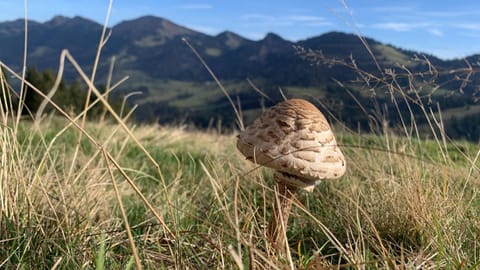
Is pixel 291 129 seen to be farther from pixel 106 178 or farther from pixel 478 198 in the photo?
pixel 106 178

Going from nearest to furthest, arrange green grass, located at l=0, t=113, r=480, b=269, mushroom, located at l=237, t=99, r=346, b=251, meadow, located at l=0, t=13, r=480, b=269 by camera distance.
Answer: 1. meadow, located at l=0, t=13, r=480, b=269
2. green grass, located at l=0, t=113, r=480, b=269
3. mushroom, located at l=237, t=99, r=346, b=251

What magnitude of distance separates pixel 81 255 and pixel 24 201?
71 cm

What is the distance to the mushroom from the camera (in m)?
2.11

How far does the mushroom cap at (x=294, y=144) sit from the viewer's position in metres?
2.11

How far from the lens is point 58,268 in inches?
75.6

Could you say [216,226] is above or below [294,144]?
below

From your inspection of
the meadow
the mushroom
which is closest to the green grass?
the meadow

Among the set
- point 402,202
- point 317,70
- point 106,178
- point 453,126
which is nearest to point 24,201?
point 106,178

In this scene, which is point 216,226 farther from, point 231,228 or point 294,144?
point 294,144

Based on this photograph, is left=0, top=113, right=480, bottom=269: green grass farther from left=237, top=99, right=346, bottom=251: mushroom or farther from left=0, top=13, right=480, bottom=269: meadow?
left=237, top=99, right=346, bottom=251: mushroom

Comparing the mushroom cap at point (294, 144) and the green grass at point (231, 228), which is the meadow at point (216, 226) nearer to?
the green grass at point (231, 228)

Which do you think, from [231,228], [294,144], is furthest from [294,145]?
[231,228]

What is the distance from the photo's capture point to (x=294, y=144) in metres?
2.12

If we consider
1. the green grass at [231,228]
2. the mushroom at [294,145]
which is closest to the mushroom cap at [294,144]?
the mushroom at [294,145]
